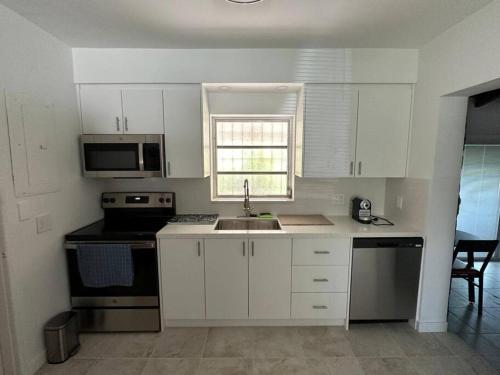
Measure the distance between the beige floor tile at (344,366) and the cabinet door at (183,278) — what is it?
1.13 metres

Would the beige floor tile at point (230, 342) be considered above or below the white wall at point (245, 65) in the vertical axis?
below

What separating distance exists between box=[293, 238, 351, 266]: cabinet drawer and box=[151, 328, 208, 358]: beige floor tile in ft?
3.48

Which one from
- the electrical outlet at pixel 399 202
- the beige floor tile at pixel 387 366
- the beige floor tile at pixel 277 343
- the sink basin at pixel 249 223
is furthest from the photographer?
the sink basin at pixel 249 223

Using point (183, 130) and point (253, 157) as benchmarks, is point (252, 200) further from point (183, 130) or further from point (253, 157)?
point (183, 130)

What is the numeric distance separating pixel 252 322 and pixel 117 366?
112 centimetres

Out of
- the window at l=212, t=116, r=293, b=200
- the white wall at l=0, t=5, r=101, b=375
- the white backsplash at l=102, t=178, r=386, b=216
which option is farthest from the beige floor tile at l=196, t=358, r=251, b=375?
the window at l=212, t=116, r=293, b=200

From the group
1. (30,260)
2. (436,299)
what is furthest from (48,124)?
(436,299)

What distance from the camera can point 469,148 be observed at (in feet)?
7.36

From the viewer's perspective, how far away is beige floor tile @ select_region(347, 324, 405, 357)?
1969mm

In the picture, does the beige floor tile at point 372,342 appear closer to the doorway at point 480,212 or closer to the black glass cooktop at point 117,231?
the doorway at point 480,212

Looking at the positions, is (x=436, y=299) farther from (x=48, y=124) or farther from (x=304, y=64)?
(x=48, y=124)

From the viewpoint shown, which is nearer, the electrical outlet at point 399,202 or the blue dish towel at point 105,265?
the blue dish towel at point 105,265

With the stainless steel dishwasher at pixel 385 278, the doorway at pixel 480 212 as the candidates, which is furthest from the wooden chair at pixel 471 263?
the stainless steel dishwasher at pixel 385 278

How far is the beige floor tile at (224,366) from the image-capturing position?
1.80 metres
